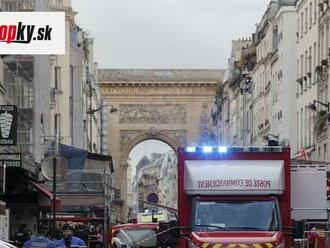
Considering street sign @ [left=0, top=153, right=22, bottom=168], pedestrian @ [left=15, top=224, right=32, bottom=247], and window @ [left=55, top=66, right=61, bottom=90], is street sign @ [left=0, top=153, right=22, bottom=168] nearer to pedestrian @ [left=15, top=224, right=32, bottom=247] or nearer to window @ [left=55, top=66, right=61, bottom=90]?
pedestrian @ [left=15, top=224, right=32, bottom=247]

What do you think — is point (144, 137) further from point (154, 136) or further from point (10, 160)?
point (10, 160)

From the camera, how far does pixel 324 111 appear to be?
5819 centimetres

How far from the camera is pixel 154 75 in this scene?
152 m

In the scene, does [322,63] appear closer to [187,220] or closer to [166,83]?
[187,220]

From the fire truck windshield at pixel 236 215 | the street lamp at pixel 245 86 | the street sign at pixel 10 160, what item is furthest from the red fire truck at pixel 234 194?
the street lamp at pixel 245 86

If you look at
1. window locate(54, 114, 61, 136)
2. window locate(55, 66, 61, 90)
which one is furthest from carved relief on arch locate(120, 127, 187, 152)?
window locate(54, 114, 61, 136)

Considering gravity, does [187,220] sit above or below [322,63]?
below

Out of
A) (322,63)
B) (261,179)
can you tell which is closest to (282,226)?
(261,179)

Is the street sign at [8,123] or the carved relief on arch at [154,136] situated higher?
the carved relief on arch at [154,136]

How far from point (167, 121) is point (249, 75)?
150 ft

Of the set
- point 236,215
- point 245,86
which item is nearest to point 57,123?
point 245,86

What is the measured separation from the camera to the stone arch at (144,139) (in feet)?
474

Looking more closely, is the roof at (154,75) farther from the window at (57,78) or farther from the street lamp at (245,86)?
the window at (57,78)

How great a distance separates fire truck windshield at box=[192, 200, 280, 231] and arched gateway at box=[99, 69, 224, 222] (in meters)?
117
